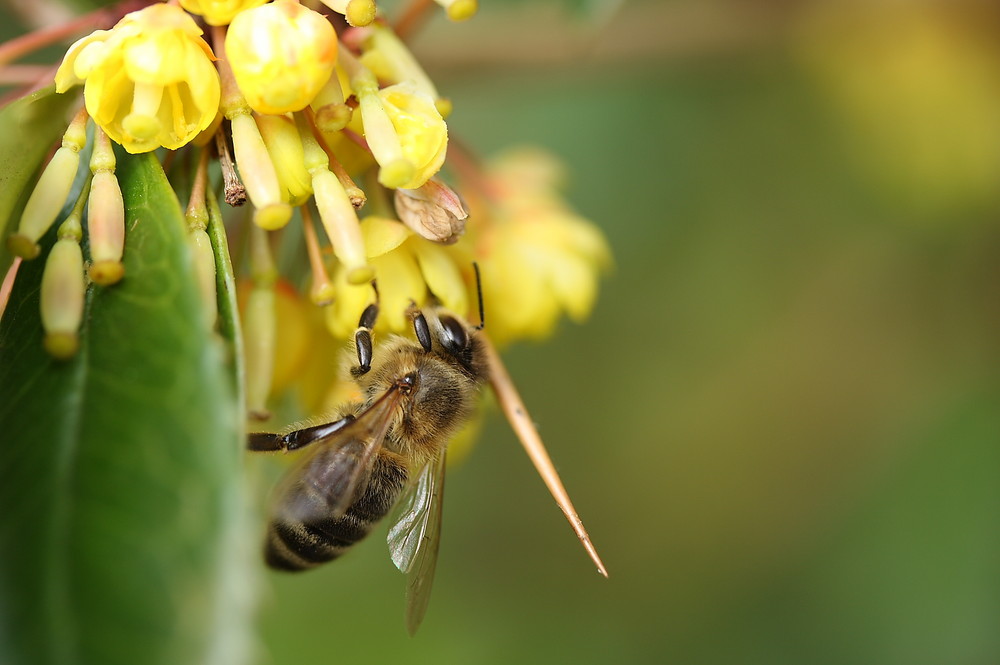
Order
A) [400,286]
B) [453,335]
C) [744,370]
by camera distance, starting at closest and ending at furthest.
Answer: [400,286] → [453,335] → [744,370]

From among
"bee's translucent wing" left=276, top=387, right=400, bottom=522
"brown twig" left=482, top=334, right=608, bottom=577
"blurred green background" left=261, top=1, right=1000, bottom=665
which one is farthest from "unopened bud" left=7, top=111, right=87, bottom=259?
"blurred green background" left=261, top=1, right=1000, bottom=665

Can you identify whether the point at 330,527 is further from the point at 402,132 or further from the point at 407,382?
the point at 402,132

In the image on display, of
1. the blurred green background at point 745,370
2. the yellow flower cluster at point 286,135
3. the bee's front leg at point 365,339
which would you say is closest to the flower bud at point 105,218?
the yellow flower cluster at point 286,135

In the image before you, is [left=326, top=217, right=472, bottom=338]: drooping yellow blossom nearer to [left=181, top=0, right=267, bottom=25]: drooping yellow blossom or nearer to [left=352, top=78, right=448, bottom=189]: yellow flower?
[left=352, top=78, right=448, bottom=189]: yellow flower

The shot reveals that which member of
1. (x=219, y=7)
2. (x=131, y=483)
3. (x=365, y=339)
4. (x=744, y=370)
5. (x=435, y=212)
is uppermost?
(x=219, y=7)

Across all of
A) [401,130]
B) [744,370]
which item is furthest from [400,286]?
[744,370]
